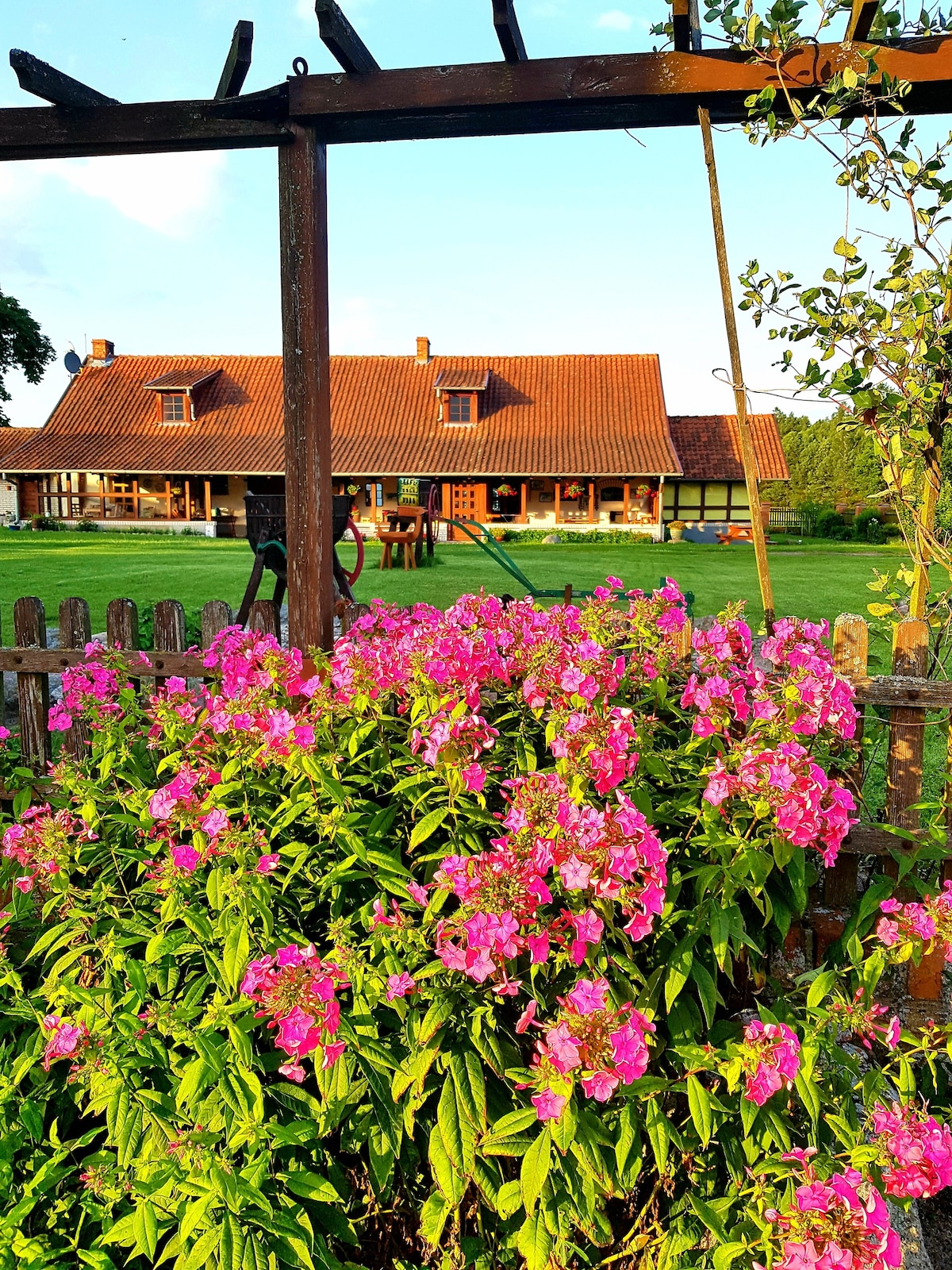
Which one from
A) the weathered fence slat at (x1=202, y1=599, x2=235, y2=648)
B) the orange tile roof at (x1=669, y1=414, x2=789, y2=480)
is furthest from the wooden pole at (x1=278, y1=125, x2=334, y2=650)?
the orange tile roof at (x1=669, y1=414, x2=789, y2=480)

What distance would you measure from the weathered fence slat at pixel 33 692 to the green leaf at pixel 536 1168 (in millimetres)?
2945

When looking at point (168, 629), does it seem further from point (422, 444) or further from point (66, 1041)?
point (422, 444)

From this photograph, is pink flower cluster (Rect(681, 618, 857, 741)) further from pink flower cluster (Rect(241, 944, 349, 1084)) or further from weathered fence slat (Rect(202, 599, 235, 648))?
weathered fence slat (Rect(202, 599, 235, 648))

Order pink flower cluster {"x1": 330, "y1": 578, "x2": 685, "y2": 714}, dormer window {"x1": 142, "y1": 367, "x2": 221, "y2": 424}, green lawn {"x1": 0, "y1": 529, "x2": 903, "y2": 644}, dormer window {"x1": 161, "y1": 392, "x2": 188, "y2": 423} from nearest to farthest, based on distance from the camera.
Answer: pink flower cluster {"x1": 330, "y1": 578, "x2": 685, "y2": 714}
green lawn {"x1": 0, "y1": 529, "x2": 903, "y2": 644}
dormer window {"x1": 142, "y1": 367, "x2": 221, "y2": 424}
dormer window {"x1": 161, "y1": 392, "x2": 188, "y2": 423}

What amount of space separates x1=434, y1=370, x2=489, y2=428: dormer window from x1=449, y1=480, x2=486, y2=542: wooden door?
83.3 inches

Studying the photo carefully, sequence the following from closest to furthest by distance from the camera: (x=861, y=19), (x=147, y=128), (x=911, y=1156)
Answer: (x=911, y=1156) → (x=861, y=19) → (x=147, y=128)

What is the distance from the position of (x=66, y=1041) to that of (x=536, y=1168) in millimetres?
891

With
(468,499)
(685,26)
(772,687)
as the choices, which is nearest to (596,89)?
(685,26)

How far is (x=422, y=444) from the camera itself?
29531 mm

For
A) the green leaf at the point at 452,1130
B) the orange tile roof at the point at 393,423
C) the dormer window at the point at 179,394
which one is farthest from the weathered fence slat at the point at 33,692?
the dormer window at the point at 179,394

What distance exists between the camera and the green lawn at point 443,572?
→ 11.3 meters

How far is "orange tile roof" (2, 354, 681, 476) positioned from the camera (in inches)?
1133

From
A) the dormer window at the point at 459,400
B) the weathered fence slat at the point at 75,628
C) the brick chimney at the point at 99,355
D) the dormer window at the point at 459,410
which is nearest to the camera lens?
the weathered fence slat at the point at 75,628

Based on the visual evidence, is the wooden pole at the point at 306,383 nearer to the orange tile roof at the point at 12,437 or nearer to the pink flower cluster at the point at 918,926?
the pink flower cluster at the point at 918,926
